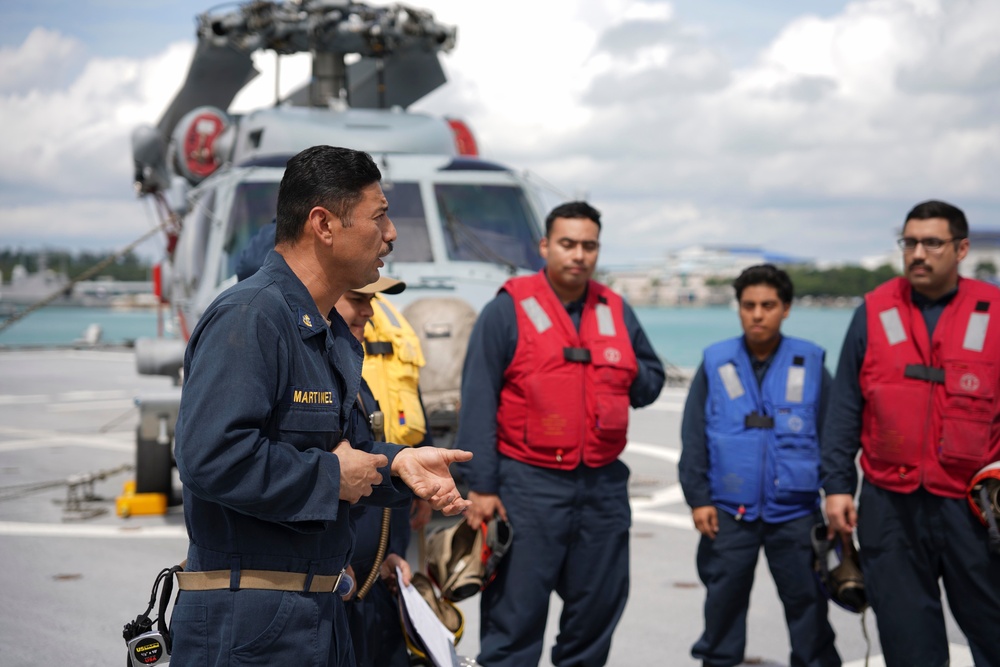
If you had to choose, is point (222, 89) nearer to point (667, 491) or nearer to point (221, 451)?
point (667, 491)

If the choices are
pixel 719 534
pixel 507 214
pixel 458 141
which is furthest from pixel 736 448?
pixel 458 141

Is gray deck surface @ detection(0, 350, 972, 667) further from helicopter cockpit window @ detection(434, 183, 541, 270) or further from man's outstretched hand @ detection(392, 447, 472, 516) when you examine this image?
man's outstretched hand @ detection(392, 447, 472, 516)

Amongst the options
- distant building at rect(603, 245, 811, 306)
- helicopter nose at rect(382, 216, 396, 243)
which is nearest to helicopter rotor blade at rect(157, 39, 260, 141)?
helicopter nose at rect(382, 216, 396, 243)

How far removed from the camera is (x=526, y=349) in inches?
174

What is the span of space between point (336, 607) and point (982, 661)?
109 inches

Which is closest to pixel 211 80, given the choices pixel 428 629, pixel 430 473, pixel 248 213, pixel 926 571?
pixel 248 213

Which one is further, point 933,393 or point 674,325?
point 674,325

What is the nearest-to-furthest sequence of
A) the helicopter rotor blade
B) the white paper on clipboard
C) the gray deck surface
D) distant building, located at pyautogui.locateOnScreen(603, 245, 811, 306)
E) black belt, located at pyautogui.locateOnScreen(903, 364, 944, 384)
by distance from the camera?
the white paper on clipboard < black belt, located at pyautogui.locateOnScreen(903, 364, 944, 384) < the gray deck surface < the helicopter rotor blade < distant building, located at pyautogui.locateOnScreen(603, 245, 811, 306)

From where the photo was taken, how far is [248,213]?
7.21m

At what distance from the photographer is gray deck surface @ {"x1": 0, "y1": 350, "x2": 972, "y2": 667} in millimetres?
5023

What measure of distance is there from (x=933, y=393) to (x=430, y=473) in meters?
2.54

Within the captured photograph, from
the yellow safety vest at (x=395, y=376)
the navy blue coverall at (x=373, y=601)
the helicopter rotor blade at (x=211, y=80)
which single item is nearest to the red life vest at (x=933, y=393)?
the yellow safety vest at (x=395, y=376)

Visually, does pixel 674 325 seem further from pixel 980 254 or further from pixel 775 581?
pixel 775 581

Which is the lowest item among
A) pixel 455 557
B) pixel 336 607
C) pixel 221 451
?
pixel 455 557
